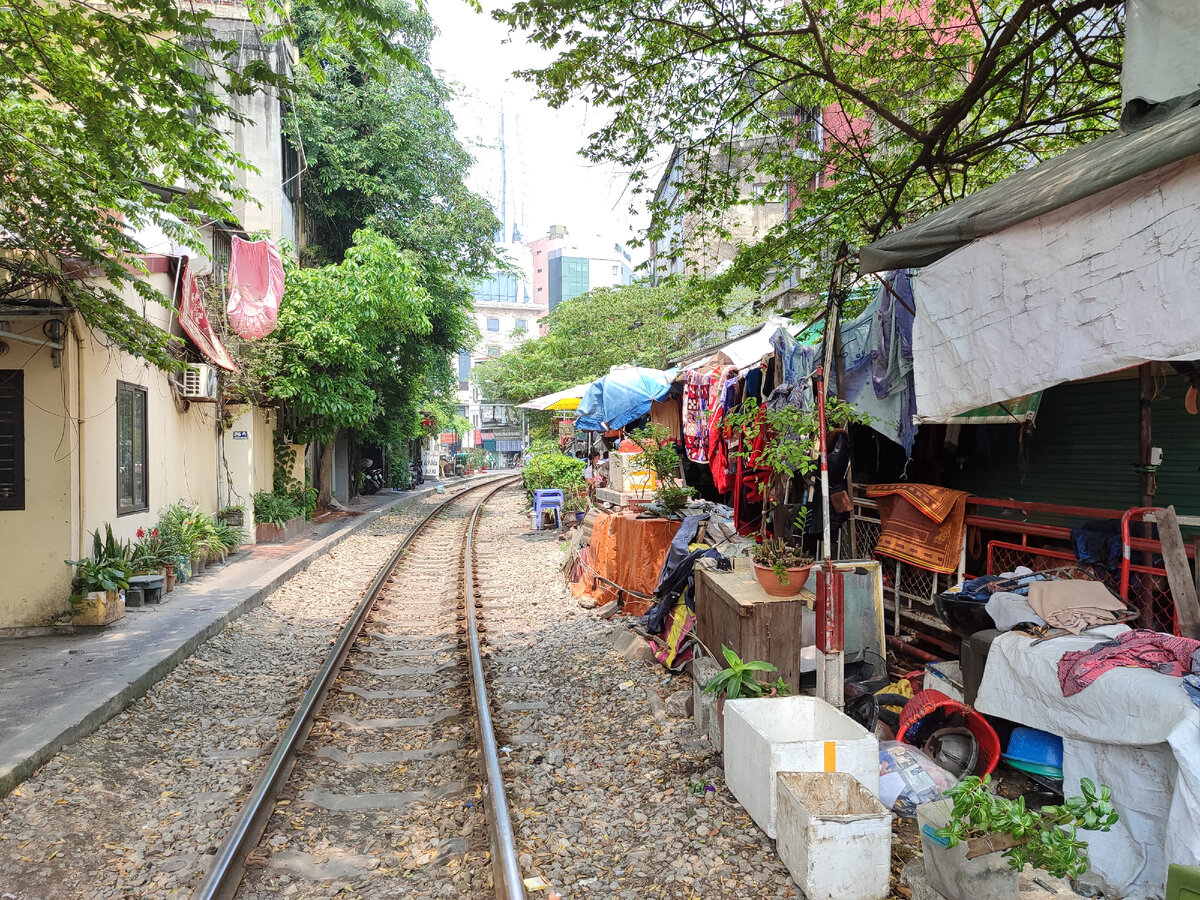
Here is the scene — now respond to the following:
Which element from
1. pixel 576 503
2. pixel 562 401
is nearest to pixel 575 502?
pixel 576 503

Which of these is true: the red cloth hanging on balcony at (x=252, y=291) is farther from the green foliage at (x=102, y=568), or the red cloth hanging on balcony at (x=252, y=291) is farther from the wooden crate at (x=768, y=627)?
the wooden crate at (x=768, y=627)

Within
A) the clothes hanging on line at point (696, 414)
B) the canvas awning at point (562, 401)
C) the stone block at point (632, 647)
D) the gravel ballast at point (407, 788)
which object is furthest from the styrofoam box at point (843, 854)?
the canvas awning at point (562, 401)

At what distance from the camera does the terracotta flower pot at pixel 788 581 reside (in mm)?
4969

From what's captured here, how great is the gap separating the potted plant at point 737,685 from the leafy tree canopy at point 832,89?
3.92 metres

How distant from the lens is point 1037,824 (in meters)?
2.89

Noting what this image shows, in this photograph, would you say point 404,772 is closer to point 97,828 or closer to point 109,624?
point 97,828

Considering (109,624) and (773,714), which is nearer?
(773,714)

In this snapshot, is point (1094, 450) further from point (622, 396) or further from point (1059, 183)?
point (622, 396)

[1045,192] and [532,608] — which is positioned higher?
[1045,192]

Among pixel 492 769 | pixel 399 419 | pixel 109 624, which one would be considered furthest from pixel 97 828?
pixel 399 419

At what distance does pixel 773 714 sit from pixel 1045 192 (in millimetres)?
3139

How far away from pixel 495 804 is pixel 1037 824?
8.80 ft

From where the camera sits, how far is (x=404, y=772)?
4918mm

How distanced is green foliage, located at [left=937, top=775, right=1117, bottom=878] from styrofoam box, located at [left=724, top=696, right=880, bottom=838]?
0.77 m
